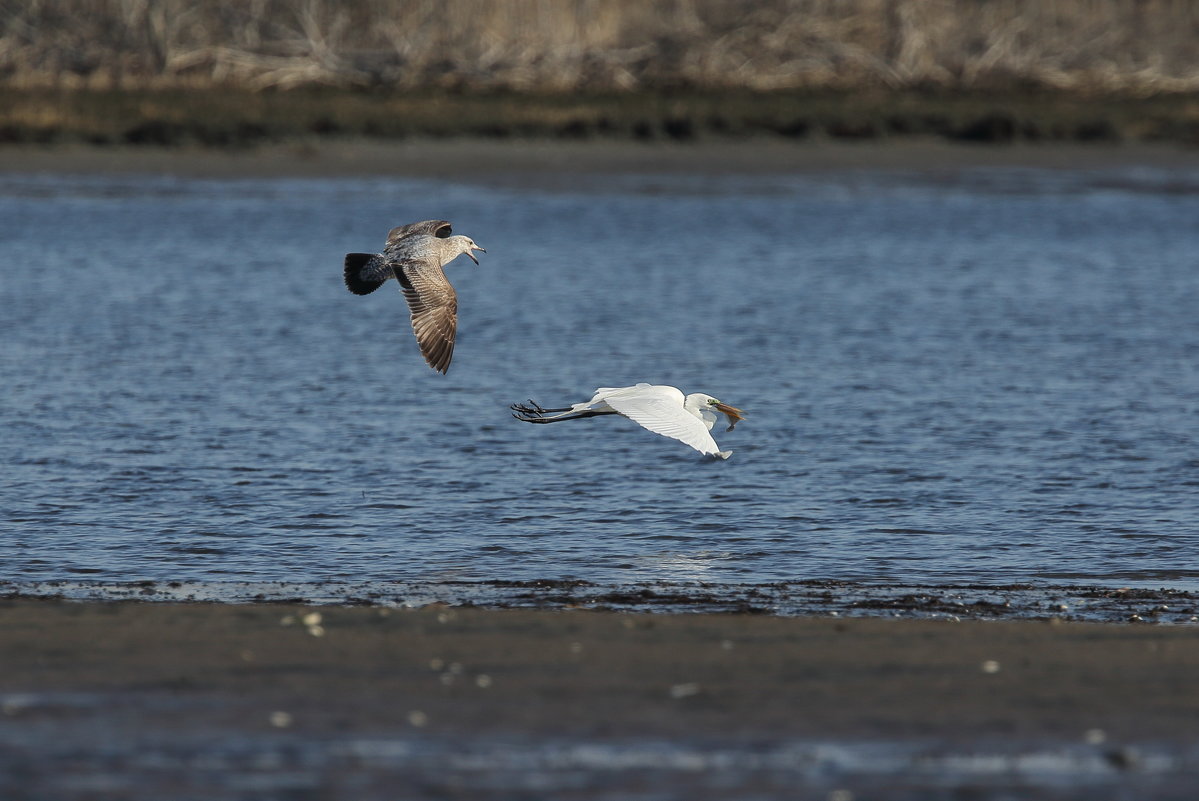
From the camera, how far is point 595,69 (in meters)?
43.7

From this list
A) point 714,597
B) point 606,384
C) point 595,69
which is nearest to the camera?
point 714,597

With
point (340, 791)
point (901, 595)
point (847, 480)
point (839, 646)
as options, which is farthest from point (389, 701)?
point (847, 480)

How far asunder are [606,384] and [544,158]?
19424mm

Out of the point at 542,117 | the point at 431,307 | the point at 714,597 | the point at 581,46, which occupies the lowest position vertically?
the point at 542,117

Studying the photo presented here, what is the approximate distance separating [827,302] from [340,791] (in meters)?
17.4

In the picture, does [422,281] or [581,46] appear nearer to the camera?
[422,281]

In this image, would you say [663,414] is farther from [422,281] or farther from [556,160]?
[556,160]

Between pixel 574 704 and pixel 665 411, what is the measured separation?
3.26 metres

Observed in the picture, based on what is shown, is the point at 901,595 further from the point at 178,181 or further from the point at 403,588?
the point at 178,181

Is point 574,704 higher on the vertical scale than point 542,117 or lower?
higher

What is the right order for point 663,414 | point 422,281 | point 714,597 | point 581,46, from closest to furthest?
point 714,597, point 663,414, point 422,281, point 581,46

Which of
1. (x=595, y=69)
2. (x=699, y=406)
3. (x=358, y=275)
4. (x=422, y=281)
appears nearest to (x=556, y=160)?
(x=595, y=69)

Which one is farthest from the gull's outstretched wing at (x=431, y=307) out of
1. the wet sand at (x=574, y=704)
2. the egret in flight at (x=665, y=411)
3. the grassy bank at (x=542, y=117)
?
the grassy bank at (x=542, y=117)

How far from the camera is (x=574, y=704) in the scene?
679 cm
